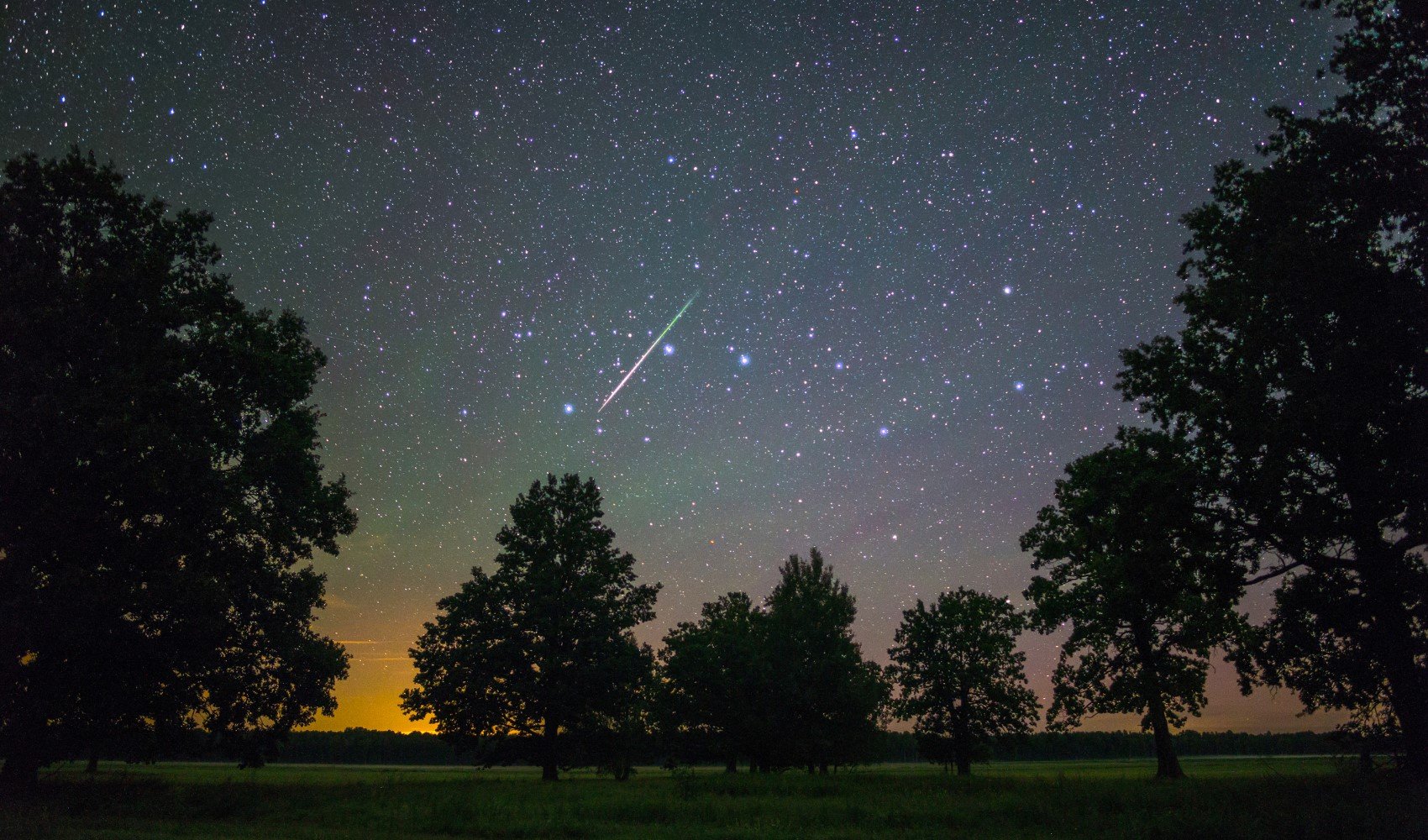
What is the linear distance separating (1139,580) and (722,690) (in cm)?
3831

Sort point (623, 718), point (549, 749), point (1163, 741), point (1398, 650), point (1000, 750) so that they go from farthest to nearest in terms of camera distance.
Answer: point (1000, 750) → point (623, 718) → point (549, 749) → point (1163, 741) → point (1398, 650)

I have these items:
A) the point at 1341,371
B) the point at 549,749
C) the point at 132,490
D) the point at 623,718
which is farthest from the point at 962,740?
the point at 132,490

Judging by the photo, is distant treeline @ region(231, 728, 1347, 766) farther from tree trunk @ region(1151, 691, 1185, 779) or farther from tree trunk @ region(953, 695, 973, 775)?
tree trunk @ region(1151, 691, 1185, 779)

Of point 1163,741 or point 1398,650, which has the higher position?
point 1398,650

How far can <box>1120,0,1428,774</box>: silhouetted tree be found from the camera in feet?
53.2

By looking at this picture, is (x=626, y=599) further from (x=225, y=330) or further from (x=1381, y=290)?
(x=1381, y=290)

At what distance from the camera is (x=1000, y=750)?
13700cm

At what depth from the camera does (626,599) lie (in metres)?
44.7

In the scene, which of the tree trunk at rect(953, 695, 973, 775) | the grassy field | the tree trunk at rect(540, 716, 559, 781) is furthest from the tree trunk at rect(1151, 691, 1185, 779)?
the tree trunk at rect(540, 716, 559, 781)

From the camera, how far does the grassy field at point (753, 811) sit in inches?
587

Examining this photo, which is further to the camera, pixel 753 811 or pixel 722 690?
pixel 722 690

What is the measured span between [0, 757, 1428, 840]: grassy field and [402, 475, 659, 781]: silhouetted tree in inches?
482

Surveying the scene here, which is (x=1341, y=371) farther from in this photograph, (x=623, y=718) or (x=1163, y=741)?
(x=623, y=718)

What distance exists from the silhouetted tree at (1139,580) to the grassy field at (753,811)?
5769 mm
